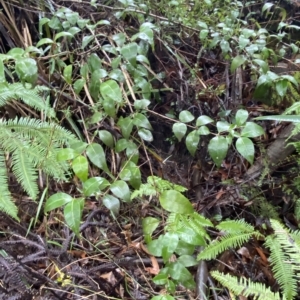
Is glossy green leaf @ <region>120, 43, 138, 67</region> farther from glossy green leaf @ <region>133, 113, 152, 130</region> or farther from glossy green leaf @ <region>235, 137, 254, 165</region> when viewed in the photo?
glossy green leaf @ <region>235, 137, 254, 165</region>

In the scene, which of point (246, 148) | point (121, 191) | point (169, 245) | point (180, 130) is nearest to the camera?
point (169, 245)

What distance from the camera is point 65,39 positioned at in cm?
170

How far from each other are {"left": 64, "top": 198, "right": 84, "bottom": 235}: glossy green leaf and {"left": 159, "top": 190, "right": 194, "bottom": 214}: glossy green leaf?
0.80ft

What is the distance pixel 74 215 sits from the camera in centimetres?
104

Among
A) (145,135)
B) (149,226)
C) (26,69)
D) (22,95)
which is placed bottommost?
(149,226)

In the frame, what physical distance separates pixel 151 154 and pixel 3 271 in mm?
775

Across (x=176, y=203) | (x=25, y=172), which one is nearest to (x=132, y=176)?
(x=176, y=203)

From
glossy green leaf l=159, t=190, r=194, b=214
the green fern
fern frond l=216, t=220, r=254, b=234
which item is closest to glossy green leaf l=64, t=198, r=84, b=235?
the green fern

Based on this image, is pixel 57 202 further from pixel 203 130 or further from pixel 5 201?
pixel 203 130

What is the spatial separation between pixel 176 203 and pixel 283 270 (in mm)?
415

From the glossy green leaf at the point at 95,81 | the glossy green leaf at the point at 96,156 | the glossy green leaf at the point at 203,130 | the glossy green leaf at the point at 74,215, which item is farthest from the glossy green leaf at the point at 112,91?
the glossy green leaf at the point at 74,215

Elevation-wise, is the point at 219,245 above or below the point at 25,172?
below

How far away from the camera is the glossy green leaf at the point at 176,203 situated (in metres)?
1.02

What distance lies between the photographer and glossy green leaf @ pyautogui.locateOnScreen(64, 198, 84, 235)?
1039 millimetres
